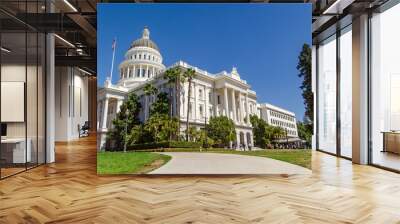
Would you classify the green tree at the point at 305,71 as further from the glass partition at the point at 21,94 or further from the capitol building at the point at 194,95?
the glass partition at the point at 21,94

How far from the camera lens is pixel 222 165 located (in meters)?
5.75

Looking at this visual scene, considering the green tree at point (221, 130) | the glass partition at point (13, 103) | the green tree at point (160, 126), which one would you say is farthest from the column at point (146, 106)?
the glass partition at point (13, 103)

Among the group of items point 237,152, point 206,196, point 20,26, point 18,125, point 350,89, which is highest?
point 20,26

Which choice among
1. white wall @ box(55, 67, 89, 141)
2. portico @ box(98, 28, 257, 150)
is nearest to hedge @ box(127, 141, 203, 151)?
portico @ box(98, 28, 257, 150)

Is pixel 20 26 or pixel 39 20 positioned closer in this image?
pixel 20 26

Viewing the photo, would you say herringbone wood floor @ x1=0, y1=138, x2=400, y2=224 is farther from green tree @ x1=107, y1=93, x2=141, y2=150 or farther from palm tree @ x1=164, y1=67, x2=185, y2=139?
palm tree @ x1=164, y1=67, x2=185, y2=139

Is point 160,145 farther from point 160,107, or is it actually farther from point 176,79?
point 176,79

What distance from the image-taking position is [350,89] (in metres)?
7.88

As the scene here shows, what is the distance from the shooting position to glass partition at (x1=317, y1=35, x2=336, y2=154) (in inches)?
354

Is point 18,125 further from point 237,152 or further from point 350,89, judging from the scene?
point 350,89

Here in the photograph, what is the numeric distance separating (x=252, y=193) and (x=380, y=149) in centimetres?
351

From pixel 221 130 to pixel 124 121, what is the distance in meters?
1.59

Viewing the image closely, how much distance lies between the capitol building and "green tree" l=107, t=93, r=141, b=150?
73 millimetres

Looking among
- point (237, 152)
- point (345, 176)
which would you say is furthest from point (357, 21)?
point (237, 152)
